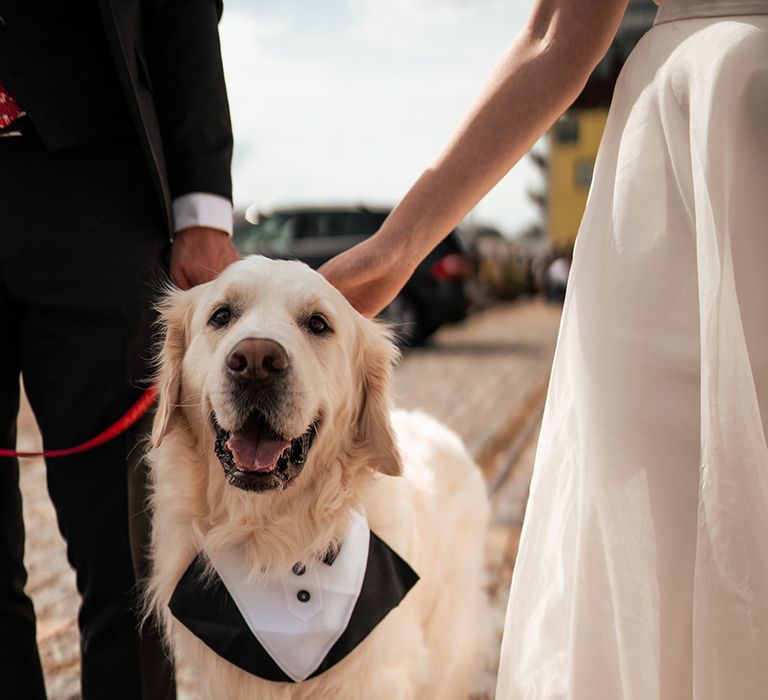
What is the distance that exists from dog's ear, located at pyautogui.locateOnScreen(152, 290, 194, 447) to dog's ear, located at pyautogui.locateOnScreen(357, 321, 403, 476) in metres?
0.49

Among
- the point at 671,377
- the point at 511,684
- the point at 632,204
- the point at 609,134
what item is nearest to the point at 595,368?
the point at 671,377

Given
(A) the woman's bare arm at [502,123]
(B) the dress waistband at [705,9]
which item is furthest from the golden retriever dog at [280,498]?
(B) the dress waistband at [705,9]

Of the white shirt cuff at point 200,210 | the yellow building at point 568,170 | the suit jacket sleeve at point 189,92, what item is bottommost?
the yellow building at point 568,170

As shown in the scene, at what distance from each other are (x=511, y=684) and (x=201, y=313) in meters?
1.16

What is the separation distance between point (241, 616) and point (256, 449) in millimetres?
416

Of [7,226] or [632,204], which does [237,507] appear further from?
[632,204]

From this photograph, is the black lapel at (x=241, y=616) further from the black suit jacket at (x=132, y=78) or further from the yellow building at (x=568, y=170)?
the yellow building at (x=568, y=170)

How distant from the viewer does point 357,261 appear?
6.66 ft

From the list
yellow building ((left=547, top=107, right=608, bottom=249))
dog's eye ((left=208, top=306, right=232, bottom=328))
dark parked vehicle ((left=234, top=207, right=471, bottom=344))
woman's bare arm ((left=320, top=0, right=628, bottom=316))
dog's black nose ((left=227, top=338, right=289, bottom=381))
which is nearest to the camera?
woman's bare arm ((left=320, top=0, right=628, bottom=316))

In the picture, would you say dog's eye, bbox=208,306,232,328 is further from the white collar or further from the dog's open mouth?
the white collar

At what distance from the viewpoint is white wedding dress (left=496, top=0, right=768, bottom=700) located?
4.41 feet

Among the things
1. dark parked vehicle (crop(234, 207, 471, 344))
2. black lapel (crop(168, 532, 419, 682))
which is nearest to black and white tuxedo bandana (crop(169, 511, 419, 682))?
black lapel (crop(168, 532, 419, 682))

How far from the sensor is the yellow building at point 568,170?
50750 millimetres

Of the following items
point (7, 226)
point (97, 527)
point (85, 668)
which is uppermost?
point (7, 226)
